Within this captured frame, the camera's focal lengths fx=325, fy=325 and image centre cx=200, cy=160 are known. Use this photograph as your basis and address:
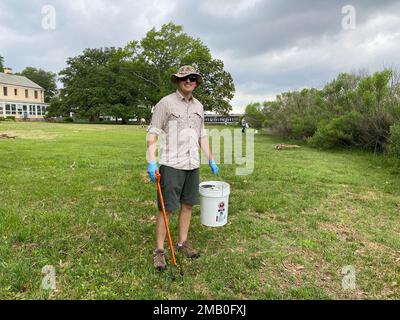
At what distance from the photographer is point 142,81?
46469 mm

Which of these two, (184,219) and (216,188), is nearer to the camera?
(184,219)

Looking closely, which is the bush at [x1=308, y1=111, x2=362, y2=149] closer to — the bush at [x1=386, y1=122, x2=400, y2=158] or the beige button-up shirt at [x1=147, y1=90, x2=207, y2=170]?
the bush at [x1=386, y1=122, x2=400, y2=158]

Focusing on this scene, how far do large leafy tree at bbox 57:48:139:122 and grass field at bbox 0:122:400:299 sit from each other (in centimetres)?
3690

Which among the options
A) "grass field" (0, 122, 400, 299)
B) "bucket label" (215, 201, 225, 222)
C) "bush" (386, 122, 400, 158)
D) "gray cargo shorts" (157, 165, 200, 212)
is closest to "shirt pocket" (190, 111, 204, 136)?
"gray cargo shorts" (157, 165, 200, 212)

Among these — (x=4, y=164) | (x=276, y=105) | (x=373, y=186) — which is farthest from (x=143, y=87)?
(x=373, y=186)

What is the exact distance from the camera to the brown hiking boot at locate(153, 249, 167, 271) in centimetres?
309

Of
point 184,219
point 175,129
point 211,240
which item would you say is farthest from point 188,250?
point 175,129

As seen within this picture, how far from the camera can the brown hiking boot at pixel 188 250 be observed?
11.1 ft

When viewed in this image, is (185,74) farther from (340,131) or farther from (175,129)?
(340,131)

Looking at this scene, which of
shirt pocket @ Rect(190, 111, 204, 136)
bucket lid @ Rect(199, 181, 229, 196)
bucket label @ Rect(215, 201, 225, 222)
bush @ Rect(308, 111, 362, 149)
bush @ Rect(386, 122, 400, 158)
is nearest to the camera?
shirt pocket @ Rect(190, 111, 204, 136)

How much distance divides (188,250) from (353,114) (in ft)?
36.2

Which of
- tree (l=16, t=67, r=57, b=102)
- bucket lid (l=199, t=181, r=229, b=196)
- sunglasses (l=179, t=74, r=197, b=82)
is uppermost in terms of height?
tree (l=16, t=67, r=57, b=102)

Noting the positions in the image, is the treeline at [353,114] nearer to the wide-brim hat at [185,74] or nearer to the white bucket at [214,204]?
the white bucket at [214,204]

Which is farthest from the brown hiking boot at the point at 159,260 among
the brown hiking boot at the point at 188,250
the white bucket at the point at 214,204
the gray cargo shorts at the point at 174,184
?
the white bucket at the point at 214,204
